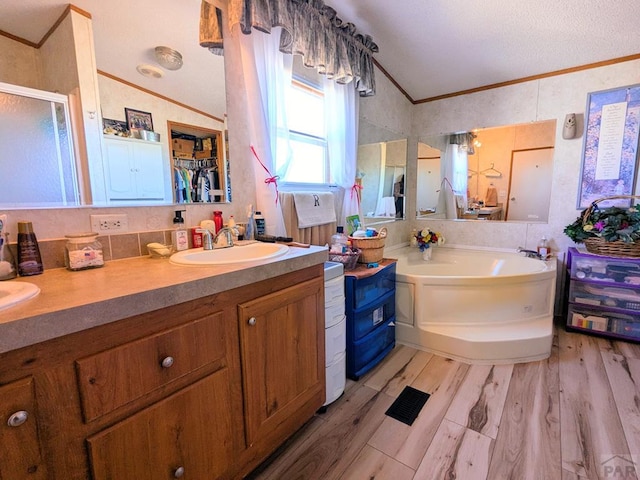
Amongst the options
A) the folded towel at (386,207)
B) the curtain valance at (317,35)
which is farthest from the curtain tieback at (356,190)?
the curtain valance at (317,35)

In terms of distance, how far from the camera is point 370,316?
198cm

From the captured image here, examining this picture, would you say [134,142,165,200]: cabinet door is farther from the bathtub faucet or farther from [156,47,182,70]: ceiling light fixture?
the bathtub faucet

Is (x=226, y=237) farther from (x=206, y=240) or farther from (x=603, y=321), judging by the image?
(x=603, y=321)

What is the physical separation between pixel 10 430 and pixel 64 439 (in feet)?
0.38

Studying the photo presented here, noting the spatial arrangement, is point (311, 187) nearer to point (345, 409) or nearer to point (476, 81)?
Answer: point (345, 409)

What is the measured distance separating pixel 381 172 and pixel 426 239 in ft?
2.82

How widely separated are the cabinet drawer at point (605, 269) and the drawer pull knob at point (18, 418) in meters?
3.23

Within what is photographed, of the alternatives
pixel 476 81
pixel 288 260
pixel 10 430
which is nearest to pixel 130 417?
pixel 10 430

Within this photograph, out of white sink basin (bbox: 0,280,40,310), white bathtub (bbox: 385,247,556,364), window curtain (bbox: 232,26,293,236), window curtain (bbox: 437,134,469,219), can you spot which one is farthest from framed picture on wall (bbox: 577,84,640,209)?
white sink basin (bbox: 0,280,40,310)

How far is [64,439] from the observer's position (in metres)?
0.71

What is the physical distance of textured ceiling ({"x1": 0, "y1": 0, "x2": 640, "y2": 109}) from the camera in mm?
1223

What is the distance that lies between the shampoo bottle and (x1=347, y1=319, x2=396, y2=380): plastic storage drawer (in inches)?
60.6

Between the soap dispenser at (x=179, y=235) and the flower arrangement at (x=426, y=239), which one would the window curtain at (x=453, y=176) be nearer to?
the flower arrangement at (x=426, y=239)

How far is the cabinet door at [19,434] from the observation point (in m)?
0.63
